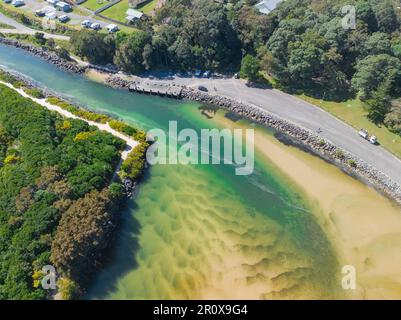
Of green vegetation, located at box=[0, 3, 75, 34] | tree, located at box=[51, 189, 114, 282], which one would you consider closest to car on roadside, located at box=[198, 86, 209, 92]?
tree, located at box=[51, 189, 114, 282]

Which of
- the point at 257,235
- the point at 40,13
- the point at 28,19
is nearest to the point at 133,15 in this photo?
the point at 40,13

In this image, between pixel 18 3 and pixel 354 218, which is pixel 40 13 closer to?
pixel 18 3

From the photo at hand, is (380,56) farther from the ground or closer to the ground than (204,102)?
farther from the ground

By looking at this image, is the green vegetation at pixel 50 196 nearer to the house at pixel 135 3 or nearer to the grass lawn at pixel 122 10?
the grass lawn at pixel 122 10

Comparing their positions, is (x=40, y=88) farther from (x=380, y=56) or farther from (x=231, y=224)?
(x=380, y=56)

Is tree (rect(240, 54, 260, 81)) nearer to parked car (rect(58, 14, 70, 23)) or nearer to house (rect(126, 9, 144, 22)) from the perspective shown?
house (rect(126, 9, 144, 22))

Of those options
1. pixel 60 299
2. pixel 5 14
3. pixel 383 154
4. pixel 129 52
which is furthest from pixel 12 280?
pixel 5 14
